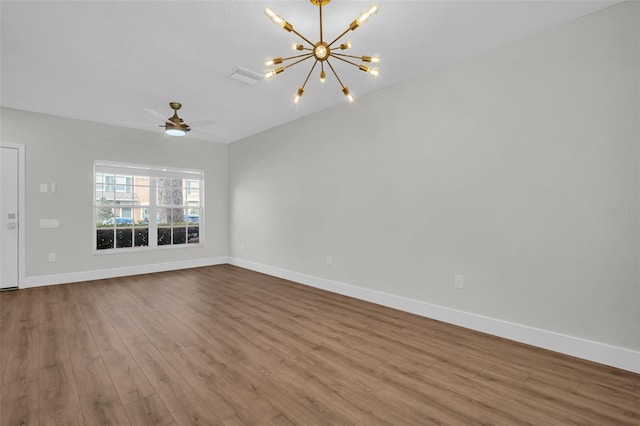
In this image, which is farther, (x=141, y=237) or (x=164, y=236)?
(x=164, y=236)

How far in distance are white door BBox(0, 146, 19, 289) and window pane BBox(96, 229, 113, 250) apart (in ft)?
3.34

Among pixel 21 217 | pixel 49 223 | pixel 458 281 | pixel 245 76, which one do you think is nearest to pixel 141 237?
pixel 49 223

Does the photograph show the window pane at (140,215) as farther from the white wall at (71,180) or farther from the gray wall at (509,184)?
the gray wall at (509,184)

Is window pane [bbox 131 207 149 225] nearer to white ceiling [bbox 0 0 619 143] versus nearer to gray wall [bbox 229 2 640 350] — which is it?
white ceiling [bbox 0 0 619 143]

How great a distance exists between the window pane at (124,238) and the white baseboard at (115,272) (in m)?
0.43

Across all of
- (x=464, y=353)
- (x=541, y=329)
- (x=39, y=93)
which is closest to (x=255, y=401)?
(x=464, y=353)

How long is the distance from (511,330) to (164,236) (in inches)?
236

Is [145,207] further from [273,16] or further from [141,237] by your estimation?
[273,16]

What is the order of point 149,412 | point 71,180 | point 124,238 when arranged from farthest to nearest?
point 124,238
point 71,180
point 149,412

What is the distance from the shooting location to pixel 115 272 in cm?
539

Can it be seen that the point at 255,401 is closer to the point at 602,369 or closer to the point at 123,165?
A: the point at 602,369

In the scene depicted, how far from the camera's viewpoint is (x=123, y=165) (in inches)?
218

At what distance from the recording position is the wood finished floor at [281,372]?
1.75m

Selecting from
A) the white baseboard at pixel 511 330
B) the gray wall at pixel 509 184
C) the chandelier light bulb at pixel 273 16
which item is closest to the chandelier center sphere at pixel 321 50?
the chandelier light bulb at pixel 273 16
